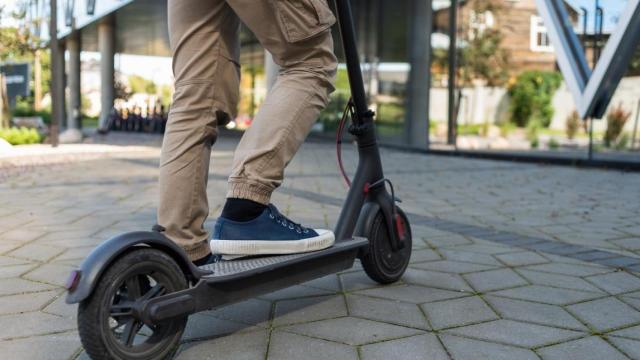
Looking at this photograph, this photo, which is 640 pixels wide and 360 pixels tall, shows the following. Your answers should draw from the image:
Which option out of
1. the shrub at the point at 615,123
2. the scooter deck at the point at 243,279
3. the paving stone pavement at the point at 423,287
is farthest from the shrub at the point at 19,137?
the scooter deck at the point at 243,279

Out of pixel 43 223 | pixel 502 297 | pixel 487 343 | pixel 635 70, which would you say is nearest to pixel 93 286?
pixel 487 343

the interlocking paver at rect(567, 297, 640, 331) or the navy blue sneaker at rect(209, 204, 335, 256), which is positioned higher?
the navy blue sneaker at rect(209, 204, 335, 256)

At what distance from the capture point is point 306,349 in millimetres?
1888

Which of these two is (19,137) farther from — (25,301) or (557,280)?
(557,280)

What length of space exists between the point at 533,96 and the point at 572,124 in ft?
3.18

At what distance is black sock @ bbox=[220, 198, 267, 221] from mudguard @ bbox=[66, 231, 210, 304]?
0.22 meters

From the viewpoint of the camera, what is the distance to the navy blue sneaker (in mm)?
1908

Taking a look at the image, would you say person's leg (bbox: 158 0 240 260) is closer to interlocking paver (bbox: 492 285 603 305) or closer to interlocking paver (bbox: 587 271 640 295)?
interlocking paver (bbox: 492 285 603 305)

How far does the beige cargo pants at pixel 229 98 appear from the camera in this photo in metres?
1.90

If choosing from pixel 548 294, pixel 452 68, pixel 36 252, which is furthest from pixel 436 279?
pixel 452 68

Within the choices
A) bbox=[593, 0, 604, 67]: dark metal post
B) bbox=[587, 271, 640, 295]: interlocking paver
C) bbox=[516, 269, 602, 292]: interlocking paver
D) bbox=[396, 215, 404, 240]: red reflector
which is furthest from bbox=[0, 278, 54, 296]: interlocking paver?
bbox=[593, 0, 604, 67]: dark metal post

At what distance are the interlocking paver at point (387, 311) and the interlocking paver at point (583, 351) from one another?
39cm

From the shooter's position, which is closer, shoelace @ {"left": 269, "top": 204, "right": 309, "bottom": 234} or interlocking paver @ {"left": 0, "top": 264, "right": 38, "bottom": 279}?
shoelace @ {"left": 269, "top": 204, "right": 309, "bottom": 234}

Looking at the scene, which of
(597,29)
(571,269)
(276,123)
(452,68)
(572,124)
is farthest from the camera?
(452,68)
